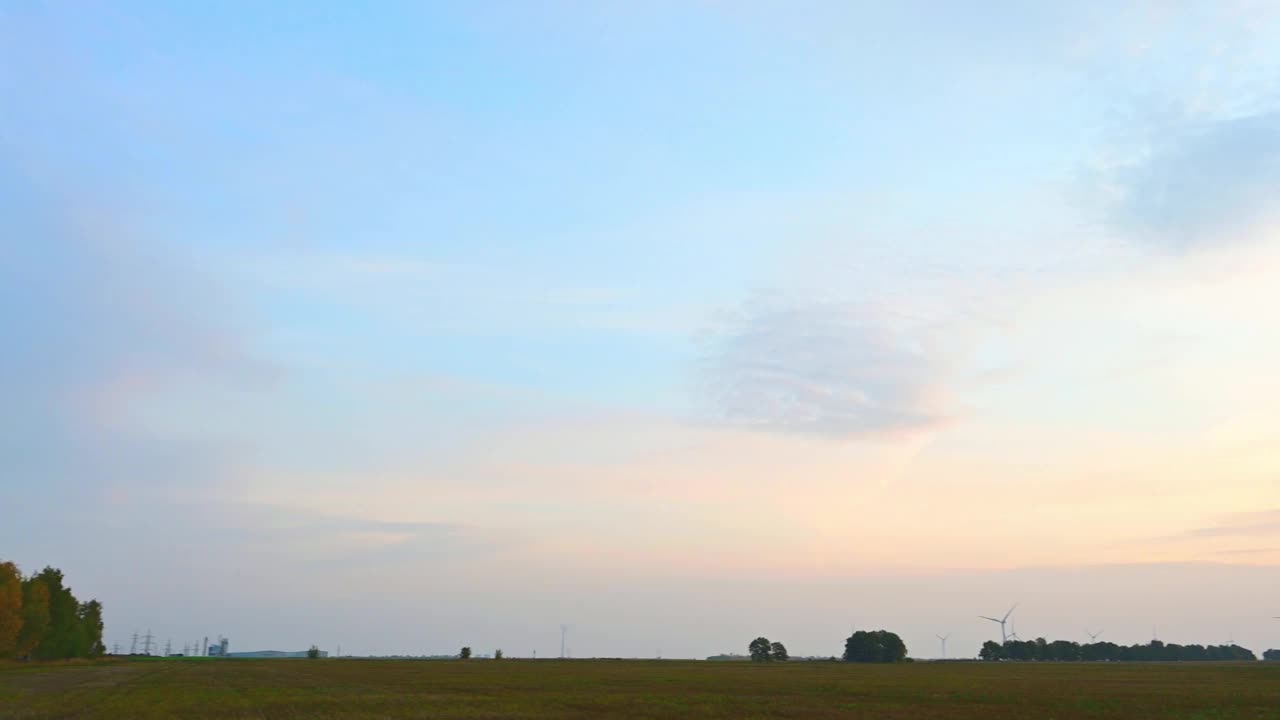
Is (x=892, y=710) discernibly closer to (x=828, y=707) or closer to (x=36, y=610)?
(x=828, y=707)

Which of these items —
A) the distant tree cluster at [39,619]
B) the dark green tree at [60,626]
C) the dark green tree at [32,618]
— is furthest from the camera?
the dark green tree at [60,626]

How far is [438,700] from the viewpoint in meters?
58.1

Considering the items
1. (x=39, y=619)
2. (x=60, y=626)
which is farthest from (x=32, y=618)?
(x=60, y=626)

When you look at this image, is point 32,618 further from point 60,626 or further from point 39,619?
point 60,626

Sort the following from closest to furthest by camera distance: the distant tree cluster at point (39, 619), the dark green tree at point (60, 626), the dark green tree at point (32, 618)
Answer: the distant tree cluster at point (39, 619) < the dark green tree at point (32, 618) < the dark green tree at point (60, 626)

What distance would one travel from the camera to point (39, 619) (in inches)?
6132

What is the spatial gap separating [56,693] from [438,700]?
2608 centimetres

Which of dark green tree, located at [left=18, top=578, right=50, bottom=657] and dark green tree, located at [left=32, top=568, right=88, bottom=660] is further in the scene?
dark green tree, located at [left=32, top=568, right=88, bottom=660]

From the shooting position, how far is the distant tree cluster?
140375 mm

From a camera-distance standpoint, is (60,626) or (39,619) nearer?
(39,619)

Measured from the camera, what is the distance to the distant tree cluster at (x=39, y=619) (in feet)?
461

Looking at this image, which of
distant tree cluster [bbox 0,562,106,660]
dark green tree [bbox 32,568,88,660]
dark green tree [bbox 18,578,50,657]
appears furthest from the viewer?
dark green tree [bbox 32,568,88,660]

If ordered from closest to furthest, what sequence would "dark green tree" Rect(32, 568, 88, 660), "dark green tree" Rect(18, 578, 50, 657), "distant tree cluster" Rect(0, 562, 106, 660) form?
1. "distant tree cluster" Rect(0, 562, 106, 660)
2. "dark green tree" Rect(18, 578, 50, 657)
3. "dark green tree" Rect(32, 568, 88, 660)

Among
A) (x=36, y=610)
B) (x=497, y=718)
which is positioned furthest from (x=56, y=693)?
(x=36, y=610)
